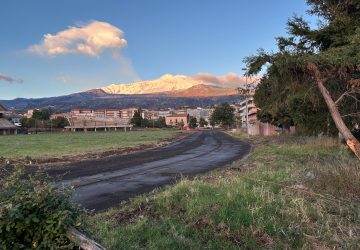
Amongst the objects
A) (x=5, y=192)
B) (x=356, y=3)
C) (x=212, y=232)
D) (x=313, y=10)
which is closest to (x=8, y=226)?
(x=5, y=192)

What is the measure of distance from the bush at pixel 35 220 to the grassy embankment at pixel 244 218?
63 centimetres

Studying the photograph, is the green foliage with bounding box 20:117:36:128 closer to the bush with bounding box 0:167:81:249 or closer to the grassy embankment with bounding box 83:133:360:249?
the grassy embankment with bounding box 83:133:360:249

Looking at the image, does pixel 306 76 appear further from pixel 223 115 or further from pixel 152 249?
pixel 223 115

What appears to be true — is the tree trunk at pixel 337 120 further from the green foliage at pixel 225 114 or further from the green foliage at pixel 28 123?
the green foliage at pixel 28 123

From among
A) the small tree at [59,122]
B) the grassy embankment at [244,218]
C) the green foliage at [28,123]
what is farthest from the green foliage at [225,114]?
the grassy embankment at [244,218]

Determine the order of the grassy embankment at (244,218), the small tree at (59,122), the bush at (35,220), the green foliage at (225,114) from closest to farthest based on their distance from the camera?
the bush at (35,220), the grassy embankment at (244,218), the green foliage at (225,114), the small tree at (59,122)

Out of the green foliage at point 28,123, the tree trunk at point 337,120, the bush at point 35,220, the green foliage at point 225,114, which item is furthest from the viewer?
the green foliage at point 28,123

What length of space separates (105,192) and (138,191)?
3.32 ft

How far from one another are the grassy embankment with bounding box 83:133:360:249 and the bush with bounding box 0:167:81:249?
0.63 m

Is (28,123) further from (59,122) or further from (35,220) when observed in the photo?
(35,220)

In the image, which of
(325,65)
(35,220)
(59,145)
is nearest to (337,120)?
(325,65)

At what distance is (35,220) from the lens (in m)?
4.18

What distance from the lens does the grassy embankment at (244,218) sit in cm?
650

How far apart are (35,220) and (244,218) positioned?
161 inches
